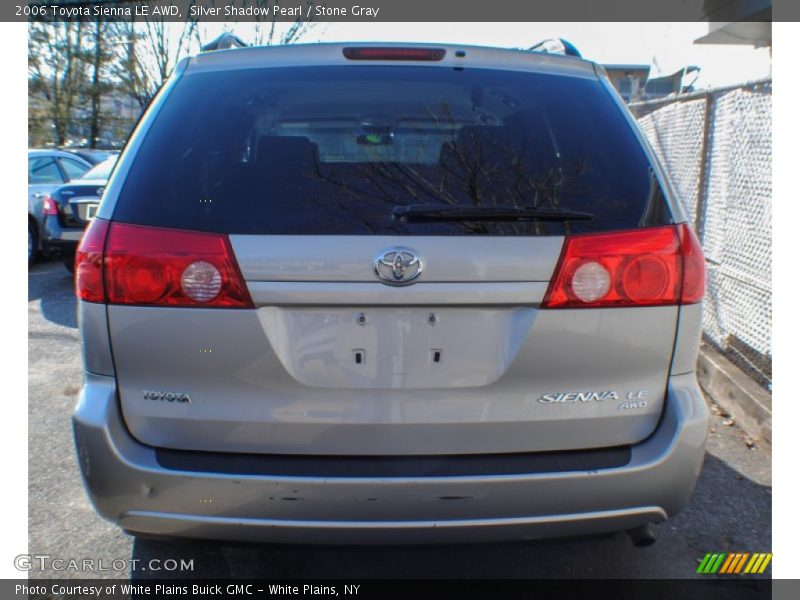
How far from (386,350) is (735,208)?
4.48 metres

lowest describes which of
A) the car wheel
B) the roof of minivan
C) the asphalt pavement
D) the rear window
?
the asphalt pavement

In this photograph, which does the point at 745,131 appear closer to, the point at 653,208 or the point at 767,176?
the point at 767,176

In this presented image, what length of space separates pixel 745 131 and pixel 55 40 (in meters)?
25.7

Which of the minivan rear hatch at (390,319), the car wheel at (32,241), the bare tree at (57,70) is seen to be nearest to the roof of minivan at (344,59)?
the minivan rear hatch at (390,319)

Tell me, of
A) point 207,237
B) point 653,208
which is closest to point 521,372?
point 653,208

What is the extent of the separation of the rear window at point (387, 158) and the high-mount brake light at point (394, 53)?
0.06m

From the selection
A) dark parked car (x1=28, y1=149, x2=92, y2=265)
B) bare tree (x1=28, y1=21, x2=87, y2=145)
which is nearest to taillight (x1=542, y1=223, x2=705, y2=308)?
dark parked car (x1=28, y1=149, x2=92, y2=265)

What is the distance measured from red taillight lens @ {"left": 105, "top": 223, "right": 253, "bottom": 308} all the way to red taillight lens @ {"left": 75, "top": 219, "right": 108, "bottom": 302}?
25mm

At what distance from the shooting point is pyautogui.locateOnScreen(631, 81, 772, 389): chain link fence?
492 centimetres

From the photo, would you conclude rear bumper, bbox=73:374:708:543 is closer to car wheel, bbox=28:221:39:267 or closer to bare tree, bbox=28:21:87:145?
car wheel, bbox=28:221:39:267

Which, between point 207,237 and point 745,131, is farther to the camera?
point 745,131

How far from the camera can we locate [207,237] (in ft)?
6.79

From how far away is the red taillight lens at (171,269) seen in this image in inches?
80.7

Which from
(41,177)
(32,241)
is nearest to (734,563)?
(32,241)
